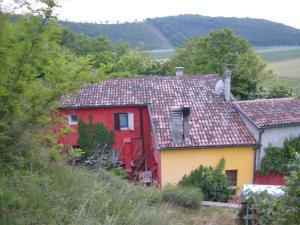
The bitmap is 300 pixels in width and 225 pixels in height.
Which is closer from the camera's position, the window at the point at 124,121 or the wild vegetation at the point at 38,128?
the wild vegetation at the point at 38,128

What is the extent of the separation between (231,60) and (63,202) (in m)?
27.2

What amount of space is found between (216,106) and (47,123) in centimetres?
1401

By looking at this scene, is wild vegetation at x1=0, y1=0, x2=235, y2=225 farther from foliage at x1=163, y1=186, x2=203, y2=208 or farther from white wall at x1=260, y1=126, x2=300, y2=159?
white wall at x1=260, y1=126, x2=300, y2=159

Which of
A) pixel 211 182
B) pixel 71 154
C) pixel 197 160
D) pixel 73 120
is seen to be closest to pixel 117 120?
pixel 73 120

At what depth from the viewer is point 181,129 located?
15.9m

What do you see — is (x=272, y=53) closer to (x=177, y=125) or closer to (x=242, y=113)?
(x=242, y=113)

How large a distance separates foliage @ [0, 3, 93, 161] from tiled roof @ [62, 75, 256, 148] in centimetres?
1035

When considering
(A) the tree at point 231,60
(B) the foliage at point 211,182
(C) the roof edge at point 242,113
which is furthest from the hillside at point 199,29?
(B) the foliage at point 211,182

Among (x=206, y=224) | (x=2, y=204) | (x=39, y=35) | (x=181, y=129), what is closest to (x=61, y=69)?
(x=39, y=35)

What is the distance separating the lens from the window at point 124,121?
64.8 feet

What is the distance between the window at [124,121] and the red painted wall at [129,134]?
0.18 metres

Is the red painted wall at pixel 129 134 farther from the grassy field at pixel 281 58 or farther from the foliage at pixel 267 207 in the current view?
the grassy field at pixel 281 58

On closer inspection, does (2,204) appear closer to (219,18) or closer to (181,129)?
(181,129)

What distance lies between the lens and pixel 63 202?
4.91 m
